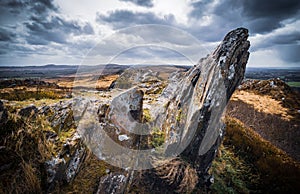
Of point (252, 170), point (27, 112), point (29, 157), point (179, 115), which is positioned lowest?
point (252, 170)

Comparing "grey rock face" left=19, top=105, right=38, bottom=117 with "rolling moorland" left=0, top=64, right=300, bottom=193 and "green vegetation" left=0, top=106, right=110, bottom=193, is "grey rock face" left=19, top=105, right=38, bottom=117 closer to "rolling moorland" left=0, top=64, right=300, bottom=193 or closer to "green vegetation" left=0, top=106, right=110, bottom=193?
"rolling moorland" left=0, top=64, right=300, bottom=193

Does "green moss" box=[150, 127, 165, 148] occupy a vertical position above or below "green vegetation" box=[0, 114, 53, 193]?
below

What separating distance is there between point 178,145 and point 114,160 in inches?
95.0

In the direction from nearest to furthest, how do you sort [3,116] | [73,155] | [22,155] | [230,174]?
1. [22,155]
2. [3,116]
3. [73,155]
4. [230,174]

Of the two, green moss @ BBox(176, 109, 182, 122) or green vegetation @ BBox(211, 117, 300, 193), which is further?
green vegetation @ BBox(211, 117, 300, 193)

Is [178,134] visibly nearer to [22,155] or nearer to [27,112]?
[22,155]

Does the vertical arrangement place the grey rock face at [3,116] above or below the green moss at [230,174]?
above

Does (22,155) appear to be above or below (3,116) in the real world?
below

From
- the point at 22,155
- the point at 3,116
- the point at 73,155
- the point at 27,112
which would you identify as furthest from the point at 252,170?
the point at 3,116

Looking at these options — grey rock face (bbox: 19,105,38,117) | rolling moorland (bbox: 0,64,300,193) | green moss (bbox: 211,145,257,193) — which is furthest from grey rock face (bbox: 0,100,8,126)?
green moss (bbox: 211,145,257,193)

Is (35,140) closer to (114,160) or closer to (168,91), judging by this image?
(114,160)

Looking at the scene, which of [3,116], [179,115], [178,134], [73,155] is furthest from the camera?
[179,115]

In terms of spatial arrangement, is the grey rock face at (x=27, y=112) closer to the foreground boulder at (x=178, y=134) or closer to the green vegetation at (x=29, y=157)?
the green vegetation at (x=29, y=157)

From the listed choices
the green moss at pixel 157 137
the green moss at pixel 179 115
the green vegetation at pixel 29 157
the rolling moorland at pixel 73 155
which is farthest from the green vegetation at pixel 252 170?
the green vegetation at pixel 29 157
